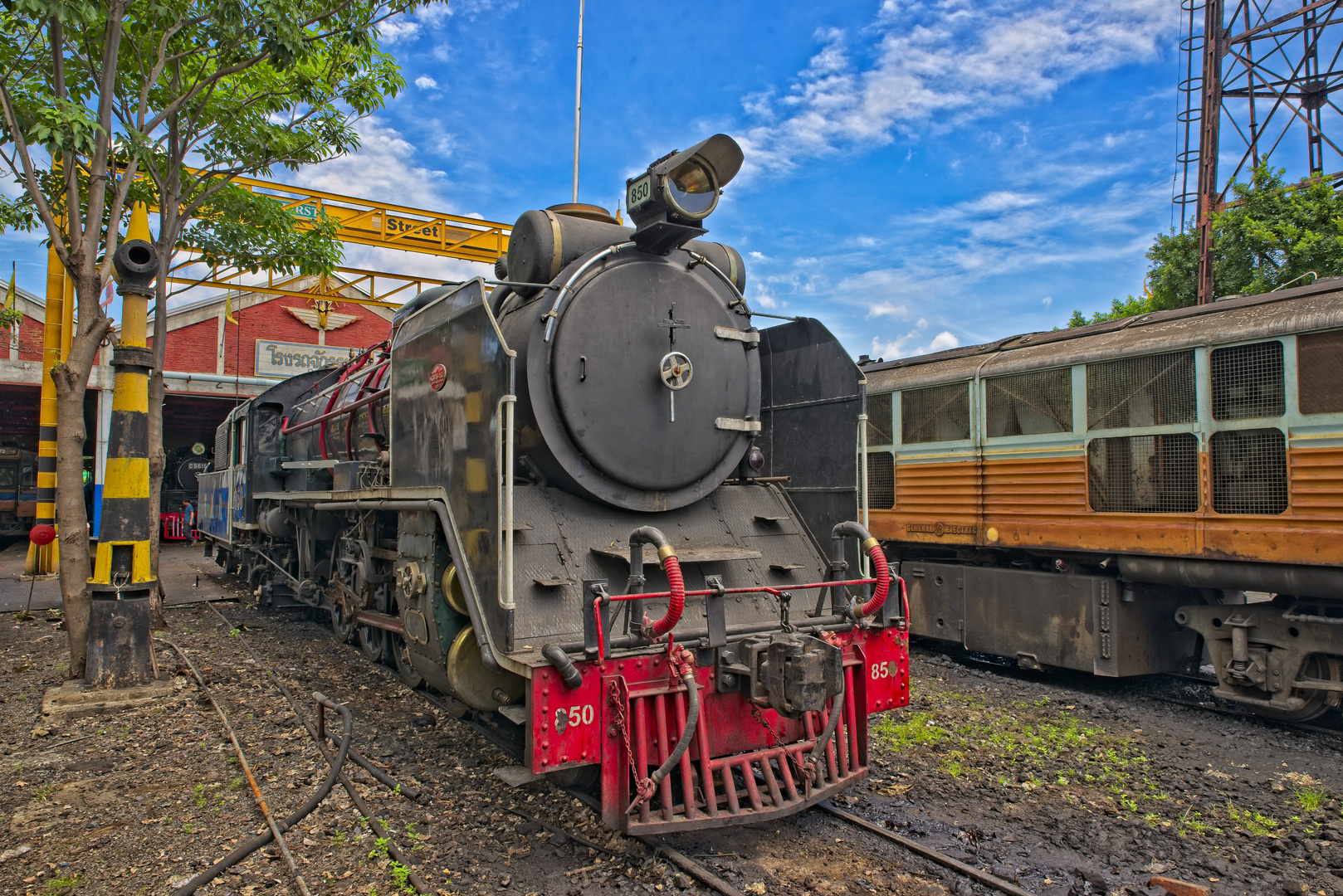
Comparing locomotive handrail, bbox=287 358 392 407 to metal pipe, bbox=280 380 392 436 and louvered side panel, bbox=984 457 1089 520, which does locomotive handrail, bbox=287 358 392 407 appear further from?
louvered side panel, bbox=984 457 1089 520

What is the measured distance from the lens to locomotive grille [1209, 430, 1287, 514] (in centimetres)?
559

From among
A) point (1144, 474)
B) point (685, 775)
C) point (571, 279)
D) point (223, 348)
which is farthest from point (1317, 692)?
point (223, 348)

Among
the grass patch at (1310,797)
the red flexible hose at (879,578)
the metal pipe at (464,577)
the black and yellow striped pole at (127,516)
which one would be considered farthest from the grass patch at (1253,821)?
the black and yellow striped pole at (127,516)

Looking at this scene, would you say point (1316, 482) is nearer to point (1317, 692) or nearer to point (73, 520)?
point (1317, 692)

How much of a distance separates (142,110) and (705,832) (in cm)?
742

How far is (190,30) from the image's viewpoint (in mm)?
7273

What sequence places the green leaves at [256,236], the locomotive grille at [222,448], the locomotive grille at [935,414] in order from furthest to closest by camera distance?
the locomotive grille at [222,448], the green leaves at [256,236], the locomotive grille at [935,414]

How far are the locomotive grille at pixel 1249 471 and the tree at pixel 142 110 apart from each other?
780 centimetres

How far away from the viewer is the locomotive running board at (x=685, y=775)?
350 centimetres

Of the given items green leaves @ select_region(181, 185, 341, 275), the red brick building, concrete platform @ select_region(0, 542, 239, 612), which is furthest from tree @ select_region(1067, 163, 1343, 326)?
the red brick building

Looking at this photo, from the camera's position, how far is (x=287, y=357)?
70.5ft

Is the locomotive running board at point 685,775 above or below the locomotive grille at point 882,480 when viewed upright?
below

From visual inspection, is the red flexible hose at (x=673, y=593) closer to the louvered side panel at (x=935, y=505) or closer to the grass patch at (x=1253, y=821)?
the grass patch at (x=1253, y=821)

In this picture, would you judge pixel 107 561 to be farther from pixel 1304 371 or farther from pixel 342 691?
pixel 1304 371
